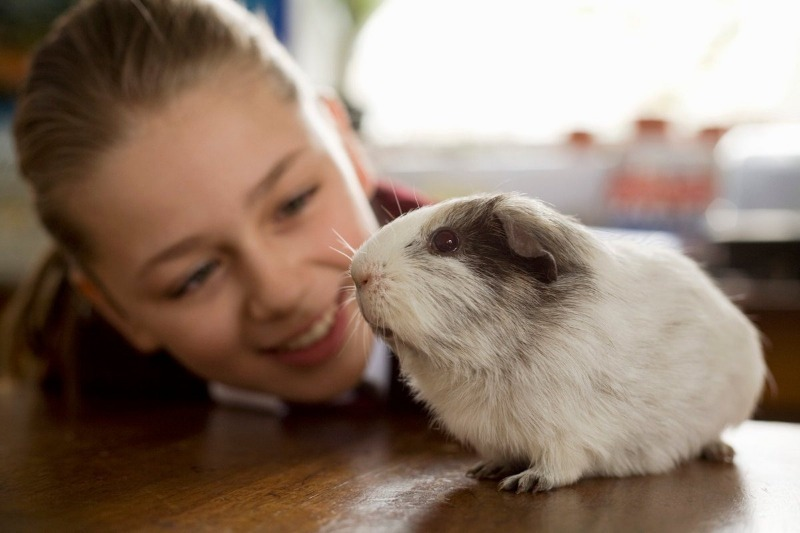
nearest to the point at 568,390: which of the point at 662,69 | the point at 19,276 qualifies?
the point at 662,69

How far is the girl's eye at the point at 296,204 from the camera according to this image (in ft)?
4.55

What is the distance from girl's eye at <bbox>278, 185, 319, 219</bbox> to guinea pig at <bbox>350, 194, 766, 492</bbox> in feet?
1.61

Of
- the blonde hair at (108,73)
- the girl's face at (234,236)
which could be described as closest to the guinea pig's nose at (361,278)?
the girl's face at (234,236)

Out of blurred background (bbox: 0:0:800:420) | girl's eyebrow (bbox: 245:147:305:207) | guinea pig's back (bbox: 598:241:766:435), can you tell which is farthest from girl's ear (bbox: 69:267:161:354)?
blurred background (bbox: 0:0:800:420)

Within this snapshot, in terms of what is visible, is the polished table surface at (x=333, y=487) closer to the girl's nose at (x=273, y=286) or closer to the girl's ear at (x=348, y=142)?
the girl's nose at (x=273, y=286)

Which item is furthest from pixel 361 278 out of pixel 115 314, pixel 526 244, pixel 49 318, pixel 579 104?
pixel 579 104

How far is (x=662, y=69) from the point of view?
3566 millimetres

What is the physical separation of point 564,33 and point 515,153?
0.65 metres

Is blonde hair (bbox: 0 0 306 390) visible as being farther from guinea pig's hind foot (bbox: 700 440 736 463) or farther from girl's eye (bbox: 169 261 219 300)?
guinea pig's hind foot (bbox: 700 440 736 463)

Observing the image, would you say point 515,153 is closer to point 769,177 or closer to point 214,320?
point 769,177

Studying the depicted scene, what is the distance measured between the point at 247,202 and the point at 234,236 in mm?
66

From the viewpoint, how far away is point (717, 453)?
39.0 inches

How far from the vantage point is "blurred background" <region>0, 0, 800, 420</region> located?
Answer: 3.25 m

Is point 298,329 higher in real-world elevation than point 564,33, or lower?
lower
